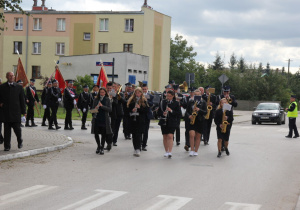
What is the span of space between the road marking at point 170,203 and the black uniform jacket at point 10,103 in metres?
6.01

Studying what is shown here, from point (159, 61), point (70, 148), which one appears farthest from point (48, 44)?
point (70, 148)

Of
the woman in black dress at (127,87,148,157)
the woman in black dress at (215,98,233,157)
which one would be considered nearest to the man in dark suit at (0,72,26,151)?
the woman in black dress at (127,87,148,157)

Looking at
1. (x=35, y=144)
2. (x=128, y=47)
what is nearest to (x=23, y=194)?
(x=35, y=144)

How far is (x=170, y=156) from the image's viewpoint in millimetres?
13047

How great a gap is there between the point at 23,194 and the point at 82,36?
53904 millimetres

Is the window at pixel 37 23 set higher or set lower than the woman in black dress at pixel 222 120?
higher

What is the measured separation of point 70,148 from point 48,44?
48.7 meters

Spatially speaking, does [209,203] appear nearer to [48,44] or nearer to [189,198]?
[189,198]

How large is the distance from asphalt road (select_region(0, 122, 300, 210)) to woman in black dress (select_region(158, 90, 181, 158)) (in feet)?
1.41

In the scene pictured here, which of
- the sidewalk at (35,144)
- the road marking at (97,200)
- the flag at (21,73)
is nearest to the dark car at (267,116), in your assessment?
the flag at (21,73)

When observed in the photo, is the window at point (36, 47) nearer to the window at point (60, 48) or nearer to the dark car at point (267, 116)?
the window at point (60, 48)

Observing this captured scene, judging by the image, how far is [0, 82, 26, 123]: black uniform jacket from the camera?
12.7 meters

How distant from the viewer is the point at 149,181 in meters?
9.42

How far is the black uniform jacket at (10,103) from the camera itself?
12719mm
